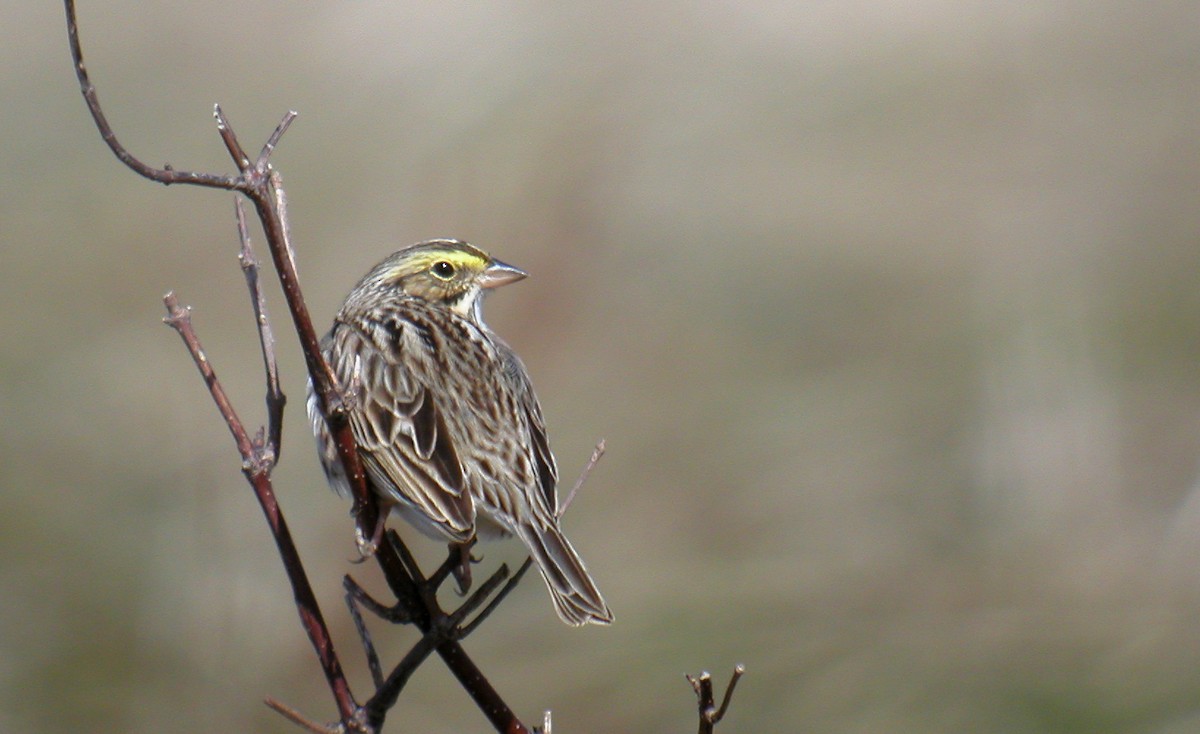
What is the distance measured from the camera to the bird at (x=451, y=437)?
10.2 ft

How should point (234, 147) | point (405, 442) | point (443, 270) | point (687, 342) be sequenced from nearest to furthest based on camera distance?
1. point (234, 147)
2. point (405, 442)
3. point (443, 270)
4. point (687, 342)

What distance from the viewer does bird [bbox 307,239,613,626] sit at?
10.2 feet

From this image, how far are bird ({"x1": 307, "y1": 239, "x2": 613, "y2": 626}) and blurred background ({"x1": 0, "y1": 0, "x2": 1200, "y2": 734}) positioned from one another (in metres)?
3.15

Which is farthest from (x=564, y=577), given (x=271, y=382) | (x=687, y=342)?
(x=687, y=342)

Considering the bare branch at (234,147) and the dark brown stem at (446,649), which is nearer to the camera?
the bare branch at (234,147)

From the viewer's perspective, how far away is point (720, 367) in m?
8.64

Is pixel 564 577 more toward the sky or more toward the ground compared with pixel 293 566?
more toward the sky

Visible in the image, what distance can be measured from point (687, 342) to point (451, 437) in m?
5.48

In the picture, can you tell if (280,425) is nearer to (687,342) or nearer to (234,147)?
(234,147)

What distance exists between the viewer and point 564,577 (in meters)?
3.09

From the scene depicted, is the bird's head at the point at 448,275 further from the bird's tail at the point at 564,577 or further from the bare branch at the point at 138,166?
the bare branch at the point at 138,166

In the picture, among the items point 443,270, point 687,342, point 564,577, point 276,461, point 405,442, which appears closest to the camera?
point 276,461

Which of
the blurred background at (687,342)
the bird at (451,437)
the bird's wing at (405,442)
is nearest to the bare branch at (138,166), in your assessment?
the bird at (451,437)

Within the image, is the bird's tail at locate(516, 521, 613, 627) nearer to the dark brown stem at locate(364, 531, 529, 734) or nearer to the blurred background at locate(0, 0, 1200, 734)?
the dark brown stem at locate(364, 531, 529, 734)
